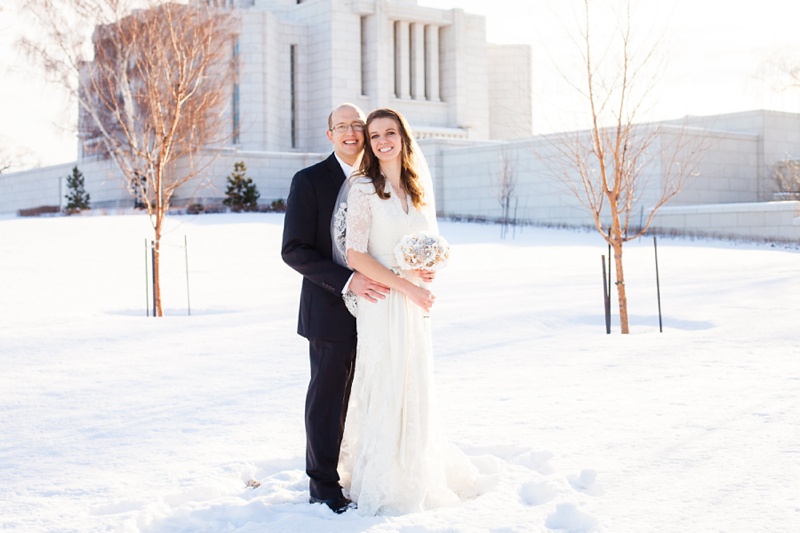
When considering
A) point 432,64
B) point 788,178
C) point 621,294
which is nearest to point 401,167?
point 621,294

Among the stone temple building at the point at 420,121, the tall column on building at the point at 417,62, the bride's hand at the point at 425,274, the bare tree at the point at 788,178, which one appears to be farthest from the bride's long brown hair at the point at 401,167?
the tall column on building at the point at 417,62

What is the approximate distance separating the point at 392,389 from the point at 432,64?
36.7 m

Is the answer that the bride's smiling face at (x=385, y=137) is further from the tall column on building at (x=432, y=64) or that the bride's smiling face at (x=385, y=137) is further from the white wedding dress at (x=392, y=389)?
the tall column on building at (x=432, y=64)

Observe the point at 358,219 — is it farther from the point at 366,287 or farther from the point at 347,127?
the point at 347,127

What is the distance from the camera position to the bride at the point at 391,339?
3881 millimetres

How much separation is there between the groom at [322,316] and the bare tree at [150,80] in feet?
24.3

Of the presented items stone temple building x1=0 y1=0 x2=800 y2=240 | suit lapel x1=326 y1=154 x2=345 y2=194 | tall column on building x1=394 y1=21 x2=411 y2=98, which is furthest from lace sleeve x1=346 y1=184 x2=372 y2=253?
tall column on building x1=394 y1=21 x2=411 y2=98

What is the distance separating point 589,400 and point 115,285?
1062cm

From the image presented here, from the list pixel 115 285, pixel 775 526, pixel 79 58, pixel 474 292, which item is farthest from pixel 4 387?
pixel 79 58

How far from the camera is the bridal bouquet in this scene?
379 centimetres

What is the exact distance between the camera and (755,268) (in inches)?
561

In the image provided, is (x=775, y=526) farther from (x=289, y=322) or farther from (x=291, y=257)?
(x=289, y=322)

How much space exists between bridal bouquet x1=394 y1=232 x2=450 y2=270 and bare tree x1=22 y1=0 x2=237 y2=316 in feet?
25.6

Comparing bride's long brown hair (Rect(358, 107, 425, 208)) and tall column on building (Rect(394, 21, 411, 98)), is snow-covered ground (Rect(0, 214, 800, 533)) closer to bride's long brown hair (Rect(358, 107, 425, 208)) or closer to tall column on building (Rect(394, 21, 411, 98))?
bride's long brown hair (Rect(358, 107, 425, 208))
